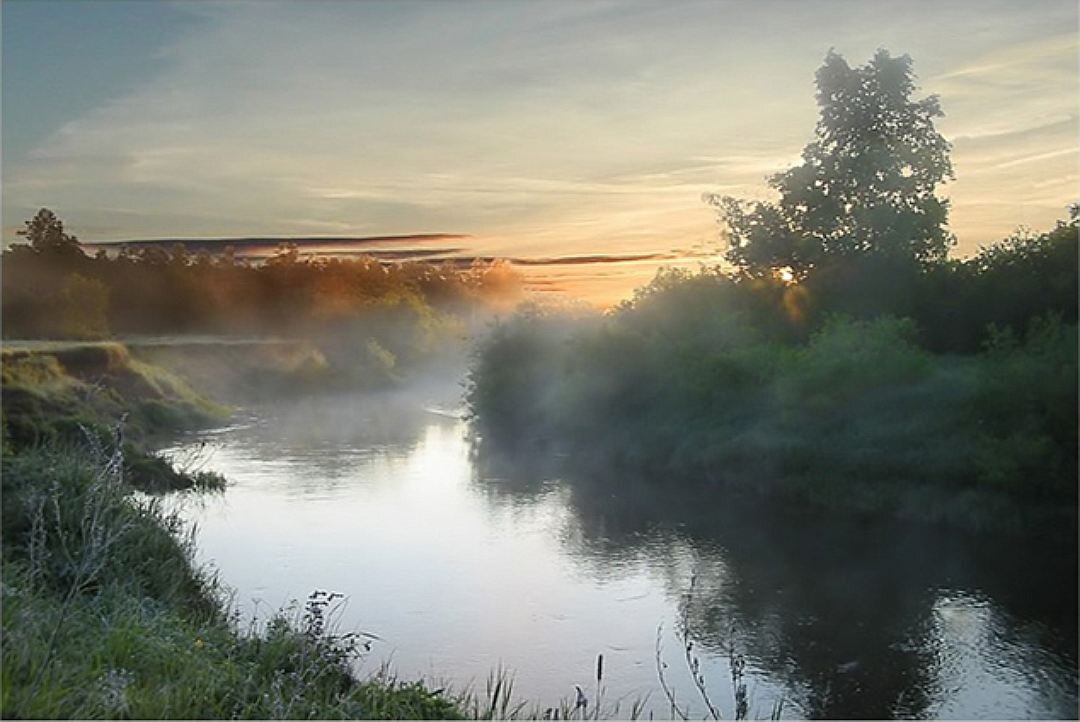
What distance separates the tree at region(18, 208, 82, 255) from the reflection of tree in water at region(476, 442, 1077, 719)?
18.0 ft

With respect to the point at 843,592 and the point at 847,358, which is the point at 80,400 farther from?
the point at 847,358

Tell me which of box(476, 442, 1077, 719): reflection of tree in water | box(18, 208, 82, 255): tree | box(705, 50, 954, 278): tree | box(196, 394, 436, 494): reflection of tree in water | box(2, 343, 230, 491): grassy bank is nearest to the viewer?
box(476, 442, 1077, 719): reflection of tree in water

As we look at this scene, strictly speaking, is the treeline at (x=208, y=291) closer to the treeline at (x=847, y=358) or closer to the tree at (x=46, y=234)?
the tree at (x=46, y=234)

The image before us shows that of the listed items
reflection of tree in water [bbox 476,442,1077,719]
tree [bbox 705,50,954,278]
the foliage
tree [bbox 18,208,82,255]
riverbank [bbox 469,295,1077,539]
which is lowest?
reflection of tree in water [bbox 476,442,1077,719]

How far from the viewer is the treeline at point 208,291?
11.0 m

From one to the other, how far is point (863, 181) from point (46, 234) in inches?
433

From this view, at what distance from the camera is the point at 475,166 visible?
8602mm

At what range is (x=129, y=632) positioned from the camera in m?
4.25

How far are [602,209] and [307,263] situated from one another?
27.4ft

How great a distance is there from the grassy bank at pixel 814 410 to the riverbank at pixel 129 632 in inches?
304

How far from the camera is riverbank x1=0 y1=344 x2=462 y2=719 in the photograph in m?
3.12

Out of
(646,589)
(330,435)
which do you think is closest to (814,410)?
(646,589)

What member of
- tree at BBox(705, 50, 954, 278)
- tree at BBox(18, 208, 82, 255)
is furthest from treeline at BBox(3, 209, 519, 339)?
tree at BBox(705, 50, 954, 278)

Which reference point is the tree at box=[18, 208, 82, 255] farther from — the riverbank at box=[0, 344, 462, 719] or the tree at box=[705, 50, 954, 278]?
the tree at box=[705, 50, 954, 278]
